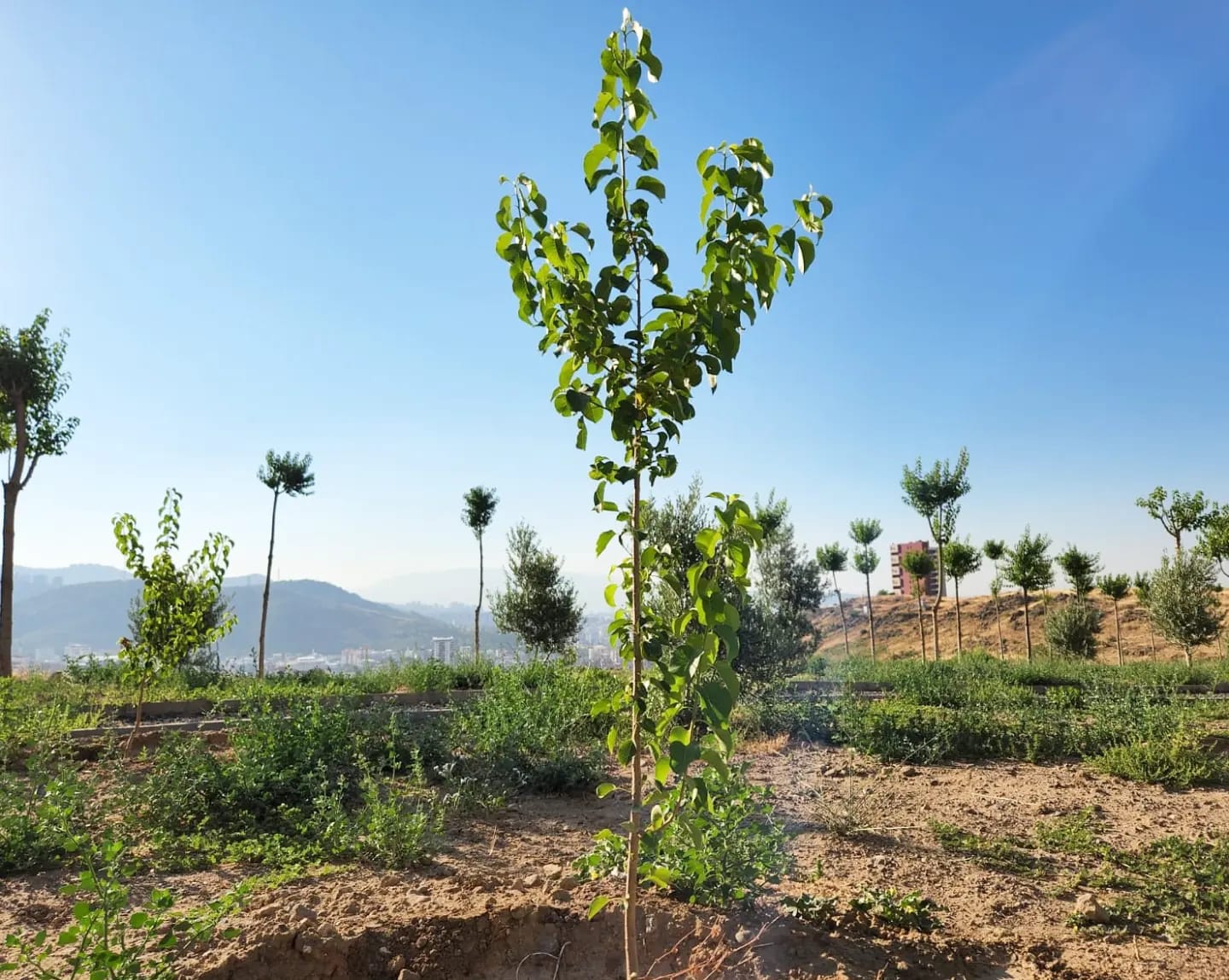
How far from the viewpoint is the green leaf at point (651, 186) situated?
6.84ft

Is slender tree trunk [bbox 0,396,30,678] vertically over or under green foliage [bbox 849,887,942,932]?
over

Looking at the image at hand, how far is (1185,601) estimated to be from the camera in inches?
720

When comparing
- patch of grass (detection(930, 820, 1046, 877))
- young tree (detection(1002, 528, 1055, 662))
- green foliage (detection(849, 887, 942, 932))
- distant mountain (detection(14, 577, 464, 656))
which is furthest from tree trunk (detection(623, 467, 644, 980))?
distant mountain (detection(14, 577, 464, 656))

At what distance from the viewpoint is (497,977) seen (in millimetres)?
2967

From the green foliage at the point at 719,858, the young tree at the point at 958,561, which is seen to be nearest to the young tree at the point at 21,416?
the green foliage at the point at 719,858

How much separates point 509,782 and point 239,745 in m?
2.04

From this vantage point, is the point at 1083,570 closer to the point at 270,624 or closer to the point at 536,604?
the point at 536,604

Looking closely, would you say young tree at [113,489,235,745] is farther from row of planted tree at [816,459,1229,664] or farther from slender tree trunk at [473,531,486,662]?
row of planted tree at [816,459,1229,664]

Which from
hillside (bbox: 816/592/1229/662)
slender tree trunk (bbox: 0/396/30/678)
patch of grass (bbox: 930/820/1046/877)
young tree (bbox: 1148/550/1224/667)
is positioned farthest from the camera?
hillside (bbox: 816/592/1229/662)

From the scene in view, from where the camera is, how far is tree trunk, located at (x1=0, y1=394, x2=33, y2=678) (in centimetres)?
1442

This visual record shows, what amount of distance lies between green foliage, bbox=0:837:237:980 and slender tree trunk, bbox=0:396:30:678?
14.3 metres

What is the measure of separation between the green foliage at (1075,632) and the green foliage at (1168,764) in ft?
56.2

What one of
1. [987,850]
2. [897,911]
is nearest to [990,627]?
[987,850]

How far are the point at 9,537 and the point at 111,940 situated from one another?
1528cm
